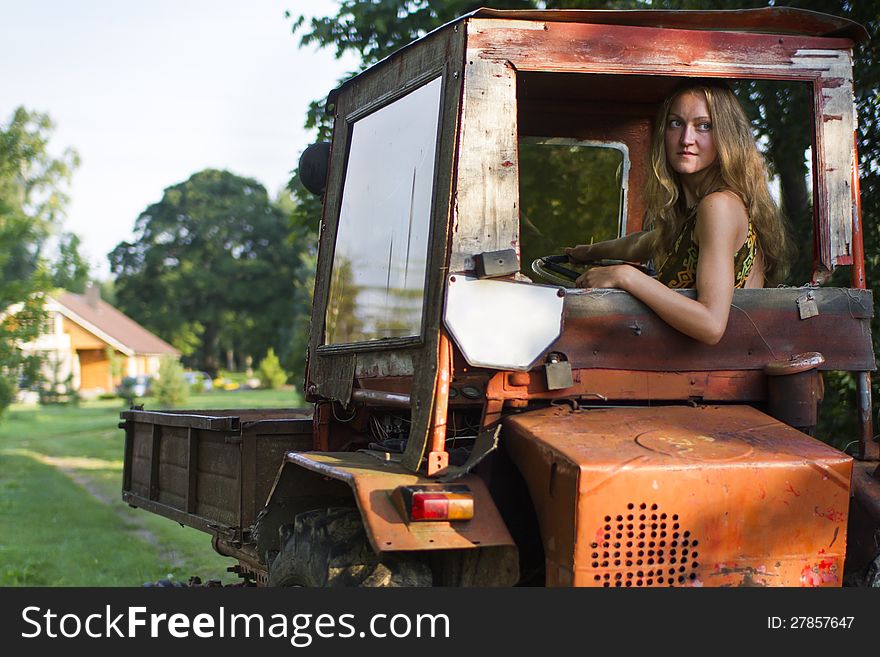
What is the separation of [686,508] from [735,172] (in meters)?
1.53

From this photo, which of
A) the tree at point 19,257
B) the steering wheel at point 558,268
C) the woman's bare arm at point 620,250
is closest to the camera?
the woman's bare arm at point 620,250

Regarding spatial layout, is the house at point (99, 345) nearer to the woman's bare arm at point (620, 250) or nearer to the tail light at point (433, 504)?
the woman's bare arm at point (620, 250)

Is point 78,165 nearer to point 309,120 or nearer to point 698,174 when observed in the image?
point 309,120

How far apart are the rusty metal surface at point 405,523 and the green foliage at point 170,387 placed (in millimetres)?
36547

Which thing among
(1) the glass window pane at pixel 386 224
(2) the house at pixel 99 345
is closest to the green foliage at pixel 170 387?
(2) the house at pixel 99 345

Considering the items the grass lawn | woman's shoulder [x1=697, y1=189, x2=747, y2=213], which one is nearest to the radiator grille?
woman's shoulder [x1=697, y1=189, x2=747, y2=213]

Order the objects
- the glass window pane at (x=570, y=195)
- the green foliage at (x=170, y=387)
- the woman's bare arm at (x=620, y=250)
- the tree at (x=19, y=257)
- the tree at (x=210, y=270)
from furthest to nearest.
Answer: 1. the tree at (x=210, y=270)
2. the green foliage at (x=170, y=387)
3. the tree at (x=19, y=257)
4. the glass window pane at (x=570, y=195)
5. the woman's bare arm at (x=620, y=250)

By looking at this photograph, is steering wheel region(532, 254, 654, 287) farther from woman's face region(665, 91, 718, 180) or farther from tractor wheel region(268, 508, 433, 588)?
tractor wheel region(268, 508, 433, 588)

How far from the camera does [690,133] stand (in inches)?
167

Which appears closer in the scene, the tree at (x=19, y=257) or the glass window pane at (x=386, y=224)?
the glass window pane at (x=386, y=224)

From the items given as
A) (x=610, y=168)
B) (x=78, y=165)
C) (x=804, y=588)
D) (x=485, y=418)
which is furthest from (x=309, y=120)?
(x=78, y=165)

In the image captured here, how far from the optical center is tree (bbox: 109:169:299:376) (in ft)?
243

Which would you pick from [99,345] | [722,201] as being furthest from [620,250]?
[99,345]

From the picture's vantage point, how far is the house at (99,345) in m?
56.3
